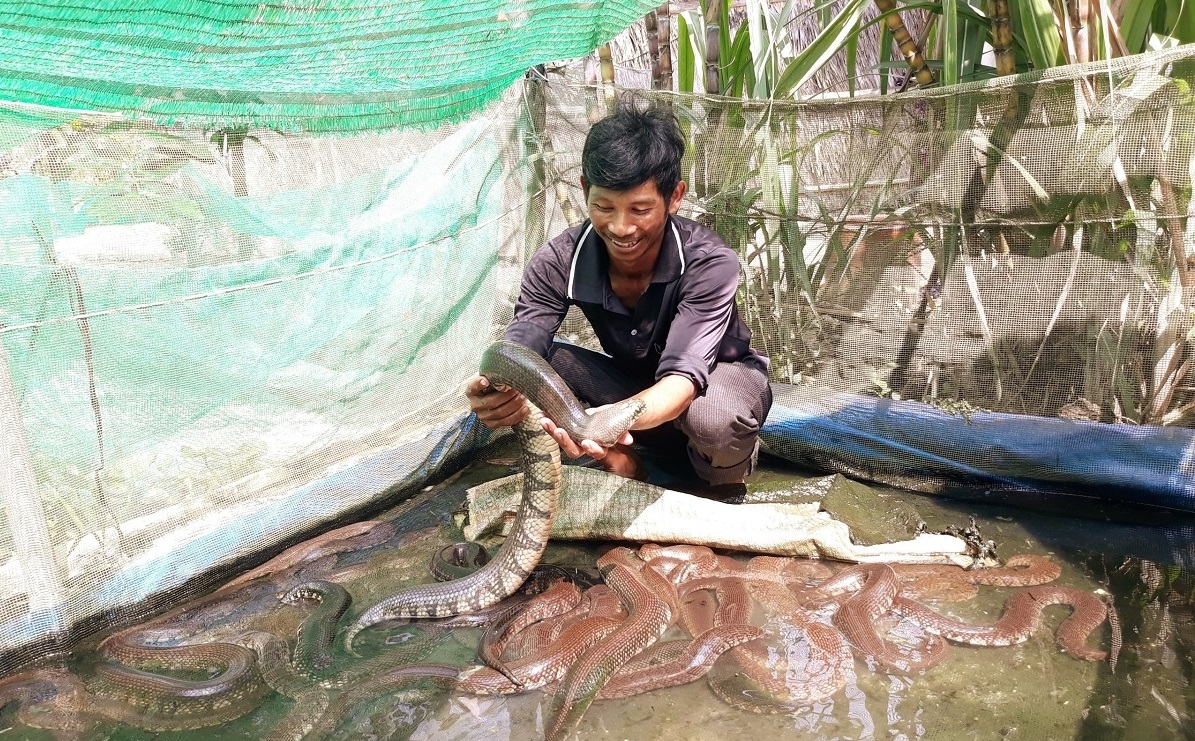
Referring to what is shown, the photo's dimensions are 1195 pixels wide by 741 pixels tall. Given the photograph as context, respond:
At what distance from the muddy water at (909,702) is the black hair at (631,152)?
1.89 meters

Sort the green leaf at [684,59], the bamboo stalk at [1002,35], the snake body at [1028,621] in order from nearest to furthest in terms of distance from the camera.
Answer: the snake body at [1028,621], the bamboo stalk at [1002,35], the green leaf at [684,59]

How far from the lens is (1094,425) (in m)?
3.75

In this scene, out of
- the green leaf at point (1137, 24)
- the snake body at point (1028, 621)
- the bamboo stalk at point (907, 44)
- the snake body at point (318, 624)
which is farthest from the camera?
the bamboo stalk at point (907, 44)

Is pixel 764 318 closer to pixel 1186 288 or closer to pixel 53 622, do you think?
pixel 1186 288

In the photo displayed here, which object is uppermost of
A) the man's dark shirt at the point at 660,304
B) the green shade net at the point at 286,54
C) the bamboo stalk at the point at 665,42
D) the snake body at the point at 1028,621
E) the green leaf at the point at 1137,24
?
the bamboo stalk at the point at 665,42

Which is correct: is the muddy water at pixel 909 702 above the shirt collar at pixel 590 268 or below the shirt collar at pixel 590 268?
below

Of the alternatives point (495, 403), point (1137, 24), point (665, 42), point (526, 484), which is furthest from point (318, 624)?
point (665, 42)

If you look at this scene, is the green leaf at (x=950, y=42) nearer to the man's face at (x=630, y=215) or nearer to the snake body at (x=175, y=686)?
the man's face at (x=630, y=215)

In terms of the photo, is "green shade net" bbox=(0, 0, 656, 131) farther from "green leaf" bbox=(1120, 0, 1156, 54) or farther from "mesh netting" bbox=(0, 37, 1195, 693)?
"green leaf" bbox=(1120, 0, 1156, 54)

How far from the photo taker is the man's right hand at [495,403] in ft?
11.4

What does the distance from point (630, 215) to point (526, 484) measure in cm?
124

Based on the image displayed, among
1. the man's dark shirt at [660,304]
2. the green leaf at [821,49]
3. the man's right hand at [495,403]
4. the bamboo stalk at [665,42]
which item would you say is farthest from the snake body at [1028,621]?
the bamboo stalk at [665,42]

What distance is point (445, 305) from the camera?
4.57 meters

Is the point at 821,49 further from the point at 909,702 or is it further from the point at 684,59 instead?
the point at 909,702
